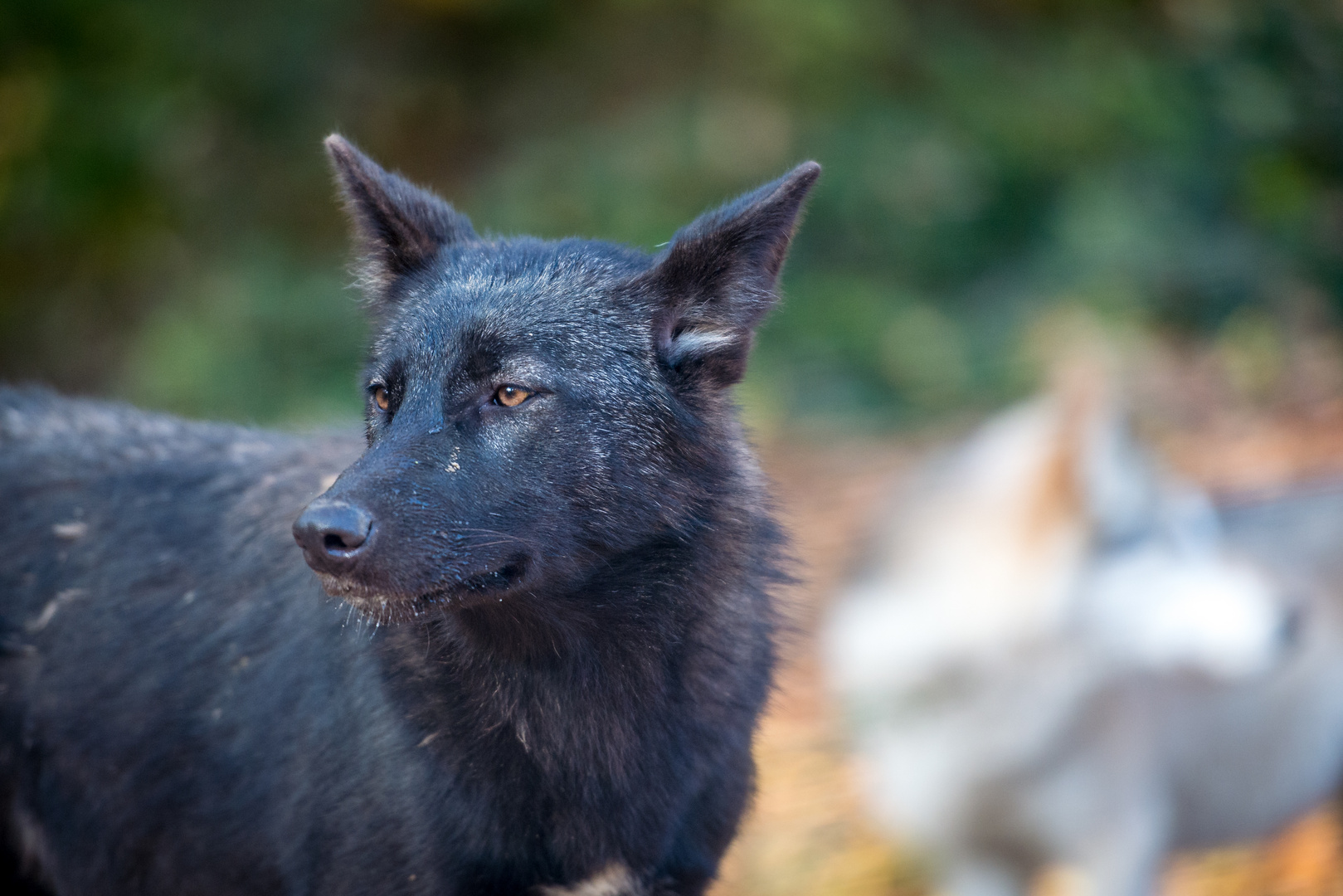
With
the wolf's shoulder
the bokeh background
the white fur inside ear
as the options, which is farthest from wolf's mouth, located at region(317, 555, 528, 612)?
the bokeh background

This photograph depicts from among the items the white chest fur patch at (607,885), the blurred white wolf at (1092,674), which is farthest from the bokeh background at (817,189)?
the white chest fur patch at (607,885)

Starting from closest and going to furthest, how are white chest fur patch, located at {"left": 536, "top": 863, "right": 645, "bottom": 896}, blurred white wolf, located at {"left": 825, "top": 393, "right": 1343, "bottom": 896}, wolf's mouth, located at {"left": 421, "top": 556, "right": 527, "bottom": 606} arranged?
1. wolf's mouth, located at {"left": 421, "top": 556, "right": 527, "bottom": 606}
2. white chest fur patch, located at {"left": 536, "top": 863, "right": 645, "bottom": 896}
3. blurred white wolf, located at {"left": 825, "top": 393, "right": 1343, "bottom": 896}

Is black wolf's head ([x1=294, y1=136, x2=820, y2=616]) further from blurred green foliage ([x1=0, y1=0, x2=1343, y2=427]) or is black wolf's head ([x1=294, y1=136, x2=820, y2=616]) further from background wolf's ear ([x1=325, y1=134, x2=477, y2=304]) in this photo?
blurred green foliage ([x1=0, y1=0, x2=1343, y2=427])

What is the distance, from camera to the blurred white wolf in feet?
13.6

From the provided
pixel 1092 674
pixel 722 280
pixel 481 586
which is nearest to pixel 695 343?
pixel 722 280

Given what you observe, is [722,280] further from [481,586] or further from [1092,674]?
[1092,674]

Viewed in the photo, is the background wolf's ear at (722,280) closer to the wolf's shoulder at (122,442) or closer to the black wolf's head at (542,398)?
the black wolf's head at (542,398)

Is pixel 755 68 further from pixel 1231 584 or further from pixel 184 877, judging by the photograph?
pixel 184 877

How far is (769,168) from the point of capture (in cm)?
908

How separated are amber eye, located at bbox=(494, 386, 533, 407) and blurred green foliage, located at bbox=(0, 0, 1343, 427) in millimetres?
5826

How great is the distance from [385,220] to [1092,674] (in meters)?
2.73

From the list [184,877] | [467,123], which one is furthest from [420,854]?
[467,123]

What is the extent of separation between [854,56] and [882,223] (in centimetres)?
118

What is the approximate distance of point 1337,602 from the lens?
15.1ft
